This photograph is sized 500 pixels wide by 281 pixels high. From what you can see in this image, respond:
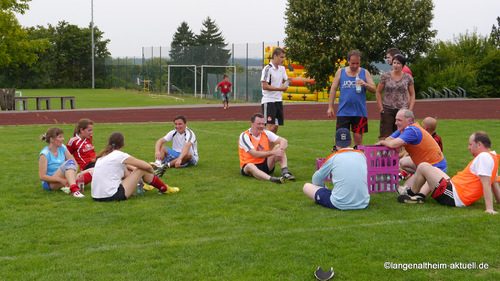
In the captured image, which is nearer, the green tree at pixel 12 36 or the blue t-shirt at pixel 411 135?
the blue t-shirt at pixel 411 135

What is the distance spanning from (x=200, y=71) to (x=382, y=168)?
3716 centimetres

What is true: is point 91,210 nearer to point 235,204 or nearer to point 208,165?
point 235,204

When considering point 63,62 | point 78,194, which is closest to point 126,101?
point 63,62

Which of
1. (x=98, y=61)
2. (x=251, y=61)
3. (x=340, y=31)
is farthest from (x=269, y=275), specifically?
(x=98, y=61)

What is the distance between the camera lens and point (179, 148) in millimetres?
10406

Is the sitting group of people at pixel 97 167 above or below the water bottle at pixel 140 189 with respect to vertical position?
above

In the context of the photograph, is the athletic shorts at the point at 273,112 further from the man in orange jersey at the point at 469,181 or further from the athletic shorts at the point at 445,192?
the athletic shorts at the point at 445,192

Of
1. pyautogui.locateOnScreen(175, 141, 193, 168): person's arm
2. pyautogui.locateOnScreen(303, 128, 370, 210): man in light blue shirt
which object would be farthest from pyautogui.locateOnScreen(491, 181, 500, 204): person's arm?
pyautogui.locateOnScreen(175, 141, 193, 168): person's arm

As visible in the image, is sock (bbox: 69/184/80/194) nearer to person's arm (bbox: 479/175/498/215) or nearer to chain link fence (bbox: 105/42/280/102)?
person's arm (bbox: 479/175/498/215)

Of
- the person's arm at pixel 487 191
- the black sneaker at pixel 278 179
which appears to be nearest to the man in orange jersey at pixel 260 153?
the black sneaker at pixel 278 179

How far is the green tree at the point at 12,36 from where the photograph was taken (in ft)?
106

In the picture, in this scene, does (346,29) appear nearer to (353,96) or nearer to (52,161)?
(353,96)

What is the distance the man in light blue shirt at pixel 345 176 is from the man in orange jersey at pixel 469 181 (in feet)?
2.84

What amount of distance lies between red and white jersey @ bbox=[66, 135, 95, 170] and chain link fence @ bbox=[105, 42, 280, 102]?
95.3ft
